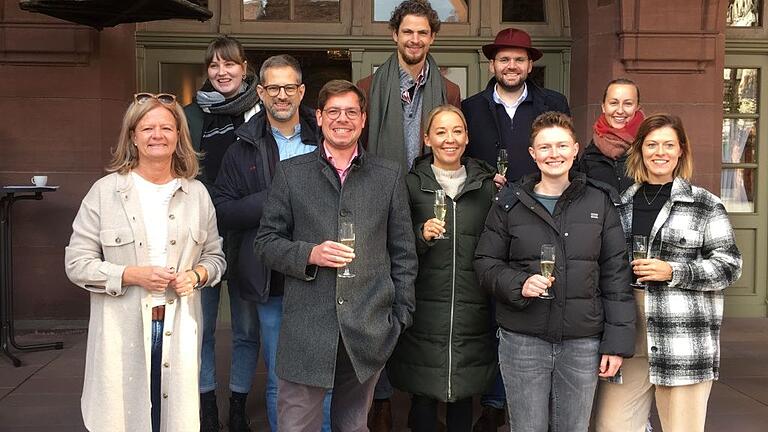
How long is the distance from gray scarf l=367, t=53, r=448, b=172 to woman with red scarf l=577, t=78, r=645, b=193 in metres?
0.89

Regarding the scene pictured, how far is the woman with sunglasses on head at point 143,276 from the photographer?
3375 mm

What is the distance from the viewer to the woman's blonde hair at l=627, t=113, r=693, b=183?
147 inches

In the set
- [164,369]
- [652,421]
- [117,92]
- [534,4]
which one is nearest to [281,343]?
[164,369]

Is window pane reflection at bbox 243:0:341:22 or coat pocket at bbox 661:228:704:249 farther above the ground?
window pane reflection at bbox 243:0:341:22

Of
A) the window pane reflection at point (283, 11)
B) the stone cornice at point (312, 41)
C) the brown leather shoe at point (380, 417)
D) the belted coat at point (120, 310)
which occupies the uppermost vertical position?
the window pane reflection at point (283, 11)

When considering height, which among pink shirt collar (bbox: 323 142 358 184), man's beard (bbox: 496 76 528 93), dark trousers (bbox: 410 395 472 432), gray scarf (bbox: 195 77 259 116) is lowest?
dark trousers (bbox: 410 395 472 432)

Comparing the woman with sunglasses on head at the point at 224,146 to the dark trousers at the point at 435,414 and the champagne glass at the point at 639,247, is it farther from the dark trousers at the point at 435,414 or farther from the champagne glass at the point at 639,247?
the champagne glass at the point at 639,247

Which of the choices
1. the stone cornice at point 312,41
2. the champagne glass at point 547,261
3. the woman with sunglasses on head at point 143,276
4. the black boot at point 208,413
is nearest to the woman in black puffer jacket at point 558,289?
the champagne glass at point 547,261

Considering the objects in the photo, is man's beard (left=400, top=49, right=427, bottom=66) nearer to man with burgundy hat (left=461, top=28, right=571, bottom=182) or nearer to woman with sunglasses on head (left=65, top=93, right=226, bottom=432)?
man with burgundy hat (left=461, top=28, right=571, bottom=182)

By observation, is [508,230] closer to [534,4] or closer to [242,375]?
[242,375]

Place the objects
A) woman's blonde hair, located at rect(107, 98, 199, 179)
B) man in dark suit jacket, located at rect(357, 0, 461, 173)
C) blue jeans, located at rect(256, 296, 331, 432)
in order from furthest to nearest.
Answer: man in dark suit jacket, located at rect(357, 0, 461, 173) < blue jeans, located at rect(256, 296, 331, 432) < woman's blonde hair, located at rect(107, 98, 199, 179)

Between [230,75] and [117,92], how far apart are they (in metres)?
3.16

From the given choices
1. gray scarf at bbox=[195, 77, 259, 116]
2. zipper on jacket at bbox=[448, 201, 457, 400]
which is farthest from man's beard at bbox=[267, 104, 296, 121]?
zipper on jacket at bbox=[448, 201, 457, 400]

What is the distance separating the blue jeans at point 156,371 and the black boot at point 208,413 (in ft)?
2.99
